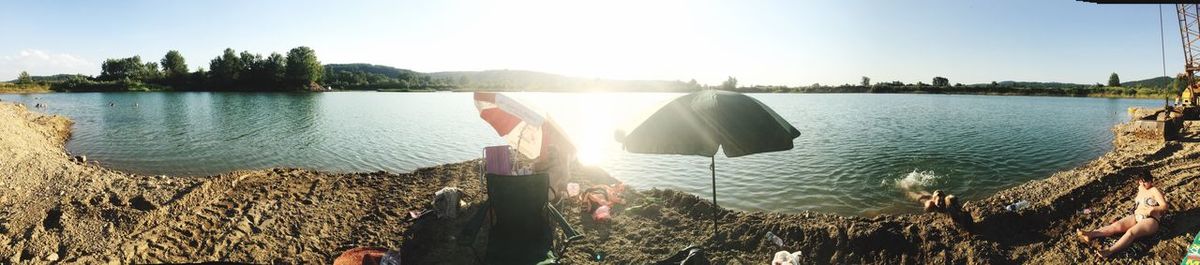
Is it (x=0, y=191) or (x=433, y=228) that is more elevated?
(x=0, y=191)

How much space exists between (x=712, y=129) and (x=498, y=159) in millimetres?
5073

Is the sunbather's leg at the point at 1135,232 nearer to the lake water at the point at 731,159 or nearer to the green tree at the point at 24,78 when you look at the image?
the lake water at the point at 731,159

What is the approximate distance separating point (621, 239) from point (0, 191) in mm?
9723

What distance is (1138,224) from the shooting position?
5539 mm

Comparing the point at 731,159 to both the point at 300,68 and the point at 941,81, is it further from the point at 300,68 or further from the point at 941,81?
the point at 941,81

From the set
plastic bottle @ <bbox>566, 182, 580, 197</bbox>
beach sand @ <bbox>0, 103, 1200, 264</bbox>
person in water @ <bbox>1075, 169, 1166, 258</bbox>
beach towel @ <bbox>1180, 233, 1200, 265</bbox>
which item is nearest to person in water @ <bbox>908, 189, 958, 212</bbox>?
beach sand @ <bbox>0, 103, 1200, 264</bbox>

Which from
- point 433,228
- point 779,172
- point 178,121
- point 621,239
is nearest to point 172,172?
point 433,228

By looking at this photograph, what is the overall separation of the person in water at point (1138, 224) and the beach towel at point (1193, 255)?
0.53 m

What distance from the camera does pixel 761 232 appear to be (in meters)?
6.86

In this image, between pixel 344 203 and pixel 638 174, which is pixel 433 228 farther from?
pixel 638 174

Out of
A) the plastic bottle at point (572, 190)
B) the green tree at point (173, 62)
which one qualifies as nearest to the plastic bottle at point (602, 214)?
the plastic bottle at point (572, 190)

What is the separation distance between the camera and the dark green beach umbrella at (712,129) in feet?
16.4

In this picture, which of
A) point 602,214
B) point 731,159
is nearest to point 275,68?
point 731,159

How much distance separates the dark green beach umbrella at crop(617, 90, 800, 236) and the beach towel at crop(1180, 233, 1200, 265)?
3741 millimetres
